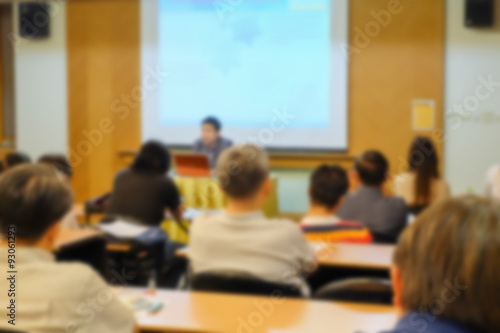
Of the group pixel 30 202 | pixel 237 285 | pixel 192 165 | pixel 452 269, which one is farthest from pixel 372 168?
pixel 452 269

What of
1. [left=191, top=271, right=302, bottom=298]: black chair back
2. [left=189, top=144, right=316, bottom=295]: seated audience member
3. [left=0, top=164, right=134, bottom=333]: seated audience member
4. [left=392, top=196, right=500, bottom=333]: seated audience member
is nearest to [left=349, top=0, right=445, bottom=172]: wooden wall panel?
[left=189, top=144, right=316, bottom=295]: seated audience member

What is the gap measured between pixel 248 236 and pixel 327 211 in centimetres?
78

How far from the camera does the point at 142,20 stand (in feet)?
22.9

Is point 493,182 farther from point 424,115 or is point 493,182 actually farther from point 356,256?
point 424,115

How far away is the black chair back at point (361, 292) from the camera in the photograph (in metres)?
2.27

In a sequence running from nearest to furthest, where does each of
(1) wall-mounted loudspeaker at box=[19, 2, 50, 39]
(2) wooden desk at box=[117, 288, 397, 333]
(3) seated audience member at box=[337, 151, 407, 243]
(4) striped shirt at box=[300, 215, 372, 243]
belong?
(2) wooden desk at box=[117, 288, 397, 333] → (4) striped shirt at box=[300, 215, 372, 243] → (3) seated audience member at box=[337, 151, 407, 243] → (1) wall-mounted loudspeaker at box=[19, 2, 50, 39]

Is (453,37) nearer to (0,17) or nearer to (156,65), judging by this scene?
(156,65)

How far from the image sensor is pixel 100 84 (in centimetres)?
727

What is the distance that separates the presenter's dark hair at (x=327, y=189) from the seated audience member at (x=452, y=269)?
1.98 m

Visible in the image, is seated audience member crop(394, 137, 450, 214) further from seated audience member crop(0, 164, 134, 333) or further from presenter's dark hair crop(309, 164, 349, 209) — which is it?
seated audience member crop(0, 164, 134, 333)

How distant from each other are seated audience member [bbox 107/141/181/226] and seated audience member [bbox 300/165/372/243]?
1434 mm

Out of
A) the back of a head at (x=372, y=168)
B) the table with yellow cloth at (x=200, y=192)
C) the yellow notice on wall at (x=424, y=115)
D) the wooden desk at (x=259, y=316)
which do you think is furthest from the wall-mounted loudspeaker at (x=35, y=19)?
the wooden desk at (x=259, y=316)

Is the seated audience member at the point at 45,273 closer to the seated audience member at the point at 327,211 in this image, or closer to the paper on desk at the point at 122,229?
the seated audience member at the point at 327,211

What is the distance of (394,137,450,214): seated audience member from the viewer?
4.23 metres
